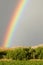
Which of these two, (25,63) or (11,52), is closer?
(25,63)

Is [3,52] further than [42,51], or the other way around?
[3,52]

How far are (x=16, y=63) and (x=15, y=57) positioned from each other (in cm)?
713

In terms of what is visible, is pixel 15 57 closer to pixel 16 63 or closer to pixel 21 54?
pixel 21 54

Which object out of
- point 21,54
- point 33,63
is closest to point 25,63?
point 33,63

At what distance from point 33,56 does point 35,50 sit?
96 cm

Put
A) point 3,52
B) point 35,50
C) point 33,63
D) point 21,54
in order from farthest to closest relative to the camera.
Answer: point 3,52 → point 35,50 → point 21,54 → point 33,63

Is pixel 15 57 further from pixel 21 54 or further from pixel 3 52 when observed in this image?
pixel 3 52

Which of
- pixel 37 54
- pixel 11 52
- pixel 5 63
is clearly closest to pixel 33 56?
pixel 37 54

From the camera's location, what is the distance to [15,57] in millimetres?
22172

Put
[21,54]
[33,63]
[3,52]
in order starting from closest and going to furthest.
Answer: [33,63] < [21,54] < [3,52]

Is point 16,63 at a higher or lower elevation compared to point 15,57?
lower

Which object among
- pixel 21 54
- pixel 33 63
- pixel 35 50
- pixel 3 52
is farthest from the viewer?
pixel 3 52

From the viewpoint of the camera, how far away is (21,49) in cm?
2191

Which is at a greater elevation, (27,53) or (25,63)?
(27,53)
